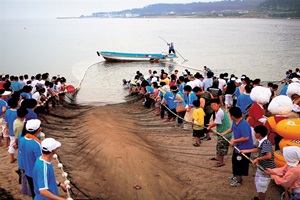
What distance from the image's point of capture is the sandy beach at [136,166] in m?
6.14

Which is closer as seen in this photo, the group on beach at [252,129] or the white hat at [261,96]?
the group on beach at [252,129]

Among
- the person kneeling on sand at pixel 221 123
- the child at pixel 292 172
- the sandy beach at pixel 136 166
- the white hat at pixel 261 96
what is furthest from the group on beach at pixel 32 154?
the white hat at pixel 261 96

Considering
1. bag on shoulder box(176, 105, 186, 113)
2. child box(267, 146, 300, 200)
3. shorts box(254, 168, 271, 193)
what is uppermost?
child box(267, 146, 300, 200)

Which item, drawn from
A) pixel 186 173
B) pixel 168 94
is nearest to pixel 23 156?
pixel 186 173

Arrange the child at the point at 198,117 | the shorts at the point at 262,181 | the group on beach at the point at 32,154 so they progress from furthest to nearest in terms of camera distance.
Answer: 1. the child at the point at 198,117
2. the shorts at the point at 262,181
3. the group on beach at the point at 32,154

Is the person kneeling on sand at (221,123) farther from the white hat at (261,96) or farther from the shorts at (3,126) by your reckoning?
the shorts at (3,126)

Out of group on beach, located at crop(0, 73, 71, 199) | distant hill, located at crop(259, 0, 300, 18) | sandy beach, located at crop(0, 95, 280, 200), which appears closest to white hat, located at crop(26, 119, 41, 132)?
group on beach, located at crop(0, 73, 71, 199)

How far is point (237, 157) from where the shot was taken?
19.9 feet

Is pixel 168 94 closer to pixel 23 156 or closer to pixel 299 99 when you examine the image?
pixel 299 99

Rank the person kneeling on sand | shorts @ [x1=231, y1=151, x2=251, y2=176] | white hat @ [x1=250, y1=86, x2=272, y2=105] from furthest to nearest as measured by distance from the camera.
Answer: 1. the person kneeling on sand
2. white hat @ [x1=250, y1=86, x2=272, y2=105]
3. shorts @ [x1=231, y1=151, x2=251, y2=176]

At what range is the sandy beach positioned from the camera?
6.14m

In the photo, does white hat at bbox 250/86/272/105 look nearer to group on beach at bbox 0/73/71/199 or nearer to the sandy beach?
the sandy beach

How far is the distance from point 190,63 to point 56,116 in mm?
27716

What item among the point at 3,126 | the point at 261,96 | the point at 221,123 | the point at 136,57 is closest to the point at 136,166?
the point at 221,123
